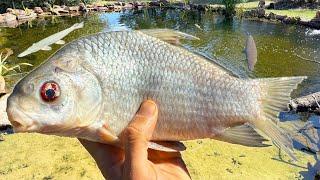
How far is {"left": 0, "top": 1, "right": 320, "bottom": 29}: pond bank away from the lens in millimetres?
21150

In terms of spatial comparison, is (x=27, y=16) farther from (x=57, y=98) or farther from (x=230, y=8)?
(x=57, y=98)

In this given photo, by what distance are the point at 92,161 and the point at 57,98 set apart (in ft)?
14.5

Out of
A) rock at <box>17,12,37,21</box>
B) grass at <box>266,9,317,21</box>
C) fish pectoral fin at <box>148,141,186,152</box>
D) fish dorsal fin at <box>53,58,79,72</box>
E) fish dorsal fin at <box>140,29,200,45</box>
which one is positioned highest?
fish dorsal fin at <box>140,29,200,45</box>

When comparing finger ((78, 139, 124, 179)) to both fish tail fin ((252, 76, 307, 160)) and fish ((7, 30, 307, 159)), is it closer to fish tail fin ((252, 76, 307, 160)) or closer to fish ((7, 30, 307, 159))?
fish ((7, 30, 307, 159))

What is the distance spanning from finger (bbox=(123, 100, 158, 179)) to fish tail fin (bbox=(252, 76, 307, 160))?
1.46 feet

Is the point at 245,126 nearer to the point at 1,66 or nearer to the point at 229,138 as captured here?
the point at 229,138

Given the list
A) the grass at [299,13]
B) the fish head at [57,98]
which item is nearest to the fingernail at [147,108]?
the fish head at [57,98]

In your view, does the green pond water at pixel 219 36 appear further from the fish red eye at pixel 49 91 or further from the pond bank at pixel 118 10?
the fish red eye at pixel 49 91

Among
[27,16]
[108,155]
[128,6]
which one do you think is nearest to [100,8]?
[128,6]

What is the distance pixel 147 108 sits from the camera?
5.82 ft

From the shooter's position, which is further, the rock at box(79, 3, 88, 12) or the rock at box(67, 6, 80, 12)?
the rock at box(79, 3, 88, 12)

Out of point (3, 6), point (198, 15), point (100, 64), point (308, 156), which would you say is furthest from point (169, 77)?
point (3, 6)

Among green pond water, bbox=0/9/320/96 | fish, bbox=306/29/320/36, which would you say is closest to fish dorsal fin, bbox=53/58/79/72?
green pond water, bbox=0/9/320/96

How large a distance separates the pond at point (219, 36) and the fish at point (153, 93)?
6.59m
